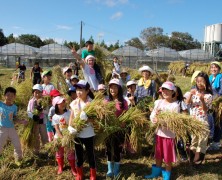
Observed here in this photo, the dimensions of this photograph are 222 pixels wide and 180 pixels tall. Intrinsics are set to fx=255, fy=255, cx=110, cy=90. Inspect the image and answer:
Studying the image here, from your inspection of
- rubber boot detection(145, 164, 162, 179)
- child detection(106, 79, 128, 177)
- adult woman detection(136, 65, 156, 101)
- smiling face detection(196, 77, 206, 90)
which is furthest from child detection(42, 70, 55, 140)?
smiling face detection(196, 77, 206, 90)

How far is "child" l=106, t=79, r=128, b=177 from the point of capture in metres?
3.43

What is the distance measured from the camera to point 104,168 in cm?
374

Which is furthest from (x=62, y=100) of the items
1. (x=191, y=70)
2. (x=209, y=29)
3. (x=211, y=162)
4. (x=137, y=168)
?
(x=209, y=29)

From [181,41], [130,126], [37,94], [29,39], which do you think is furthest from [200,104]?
[29,39]

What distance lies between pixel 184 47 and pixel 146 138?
6450 cm

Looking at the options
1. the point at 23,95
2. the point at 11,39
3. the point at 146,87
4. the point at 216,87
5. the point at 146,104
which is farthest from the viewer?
the point at 11,39

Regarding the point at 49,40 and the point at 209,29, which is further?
the point at 49,40

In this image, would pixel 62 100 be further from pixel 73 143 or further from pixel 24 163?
pixel 24 163

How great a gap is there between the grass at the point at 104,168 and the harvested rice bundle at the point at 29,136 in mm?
226

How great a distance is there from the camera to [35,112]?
3.95m

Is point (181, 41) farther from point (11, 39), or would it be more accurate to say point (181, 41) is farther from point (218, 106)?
point (218, 106)

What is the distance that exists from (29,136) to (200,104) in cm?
260

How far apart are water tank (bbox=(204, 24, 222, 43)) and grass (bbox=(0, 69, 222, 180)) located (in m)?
37.7

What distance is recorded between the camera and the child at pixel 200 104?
356 cm
